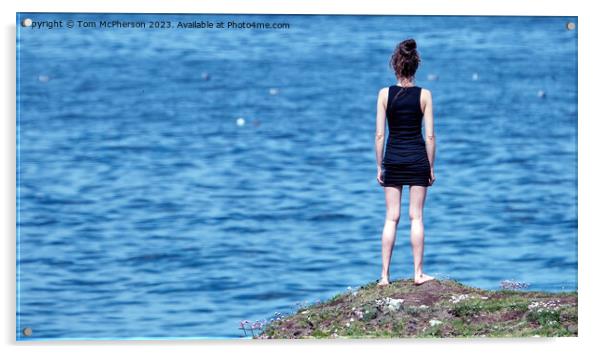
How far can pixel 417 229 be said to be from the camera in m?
15.5

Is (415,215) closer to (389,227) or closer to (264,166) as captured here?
(389,227)

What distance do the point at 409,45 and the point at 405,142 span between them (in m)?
0.69

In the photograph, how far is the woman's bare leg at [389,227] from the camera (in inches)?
610

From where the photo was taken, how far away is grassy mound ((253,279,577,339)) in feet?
50.5

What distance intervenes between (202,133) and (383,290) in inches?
64.1

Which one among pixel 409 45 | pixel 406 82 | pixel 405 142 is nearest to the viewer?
pixel 405 142

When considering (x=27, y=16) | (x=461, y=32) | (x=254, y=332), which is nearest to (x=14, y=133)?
(x=27, y=16)

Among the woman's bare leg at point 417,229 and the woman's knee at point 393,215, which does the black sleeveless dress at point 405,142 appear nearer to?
the woman's bare leg at point 417,229

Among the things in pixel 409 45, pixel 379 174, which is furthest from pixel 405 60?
pixel 379 174

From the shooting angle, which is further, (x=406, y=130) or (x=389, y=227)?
(x=389, y=227)

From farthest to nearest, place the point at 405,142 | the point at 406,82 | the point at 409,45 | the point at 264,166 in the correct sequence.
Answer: the point at 264,166
the point at 409,45
the point at 406,82
the point at 405,142

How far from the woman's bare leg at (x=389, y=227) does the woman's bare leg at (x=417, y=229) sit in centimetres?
10

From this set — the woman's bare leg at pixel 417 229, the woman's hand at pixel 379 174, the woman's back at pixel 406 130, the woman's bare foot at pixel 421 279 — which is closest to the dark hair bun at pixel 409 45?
the woman's back at pixel 406 130

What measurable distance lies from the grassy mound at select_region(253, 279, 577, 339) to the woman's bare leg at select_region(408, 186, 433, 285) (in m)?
0.13
